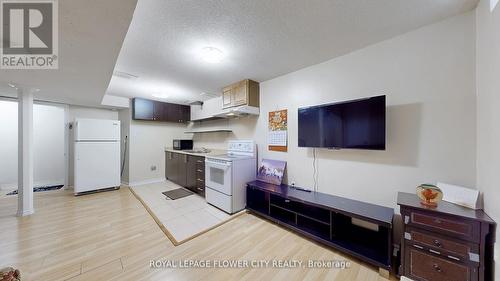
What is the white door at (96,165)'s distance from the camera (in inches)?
146

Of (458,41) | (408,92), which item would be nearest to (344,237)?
(408,92)

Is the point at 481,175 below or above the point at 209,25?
below

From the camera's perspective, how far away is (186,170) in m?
4.19

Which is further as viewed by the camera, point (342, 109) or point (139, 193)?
point (139, 193)

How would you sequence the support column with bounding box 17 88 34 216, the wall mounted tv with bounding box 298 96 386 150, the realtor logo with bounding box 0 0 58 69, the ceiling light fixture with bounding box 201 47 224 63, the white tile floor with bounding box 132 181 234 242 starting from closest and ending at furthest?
the realtor logo with bounding box 0 0 58 69 < the wall mounted tv with bounding box 298 96 386 150 < the ceiling light fixture with bounding box 201 47 224 63 < the white tile floor with bounding box 132 181 234 242 < the support column with bounding box 17 88 34 216

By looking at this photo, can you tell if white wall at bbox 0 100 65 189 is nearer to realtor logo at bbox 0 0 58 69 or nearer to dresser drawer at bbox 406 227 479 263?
realtor logo at bbox 0 0 58 69

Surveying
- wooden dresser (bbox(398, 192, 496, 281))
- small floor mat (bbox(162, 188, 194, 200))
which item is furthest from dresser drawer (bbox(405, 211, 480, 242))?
small floor mat (bbox(162, 188, 194, 200))

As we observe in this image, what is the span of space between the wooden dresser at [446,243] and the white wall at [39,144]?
6.75 meters

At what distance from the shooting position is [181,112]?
5.26 m

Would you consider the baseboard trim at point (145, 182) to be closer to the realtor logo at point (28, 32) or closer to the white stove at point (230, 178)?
the white stove at point (230, 178)

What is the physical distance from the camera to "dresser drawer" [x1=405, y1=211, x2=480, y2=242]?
4.00ft

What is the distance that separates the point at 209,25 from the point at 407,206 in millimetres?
2348

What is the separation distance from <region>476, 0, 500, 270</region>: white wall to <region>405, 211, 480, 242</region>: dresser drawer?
0.35 ft

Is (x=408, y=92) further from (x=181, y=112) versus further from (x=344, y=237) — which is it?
(x=181, y=112)
